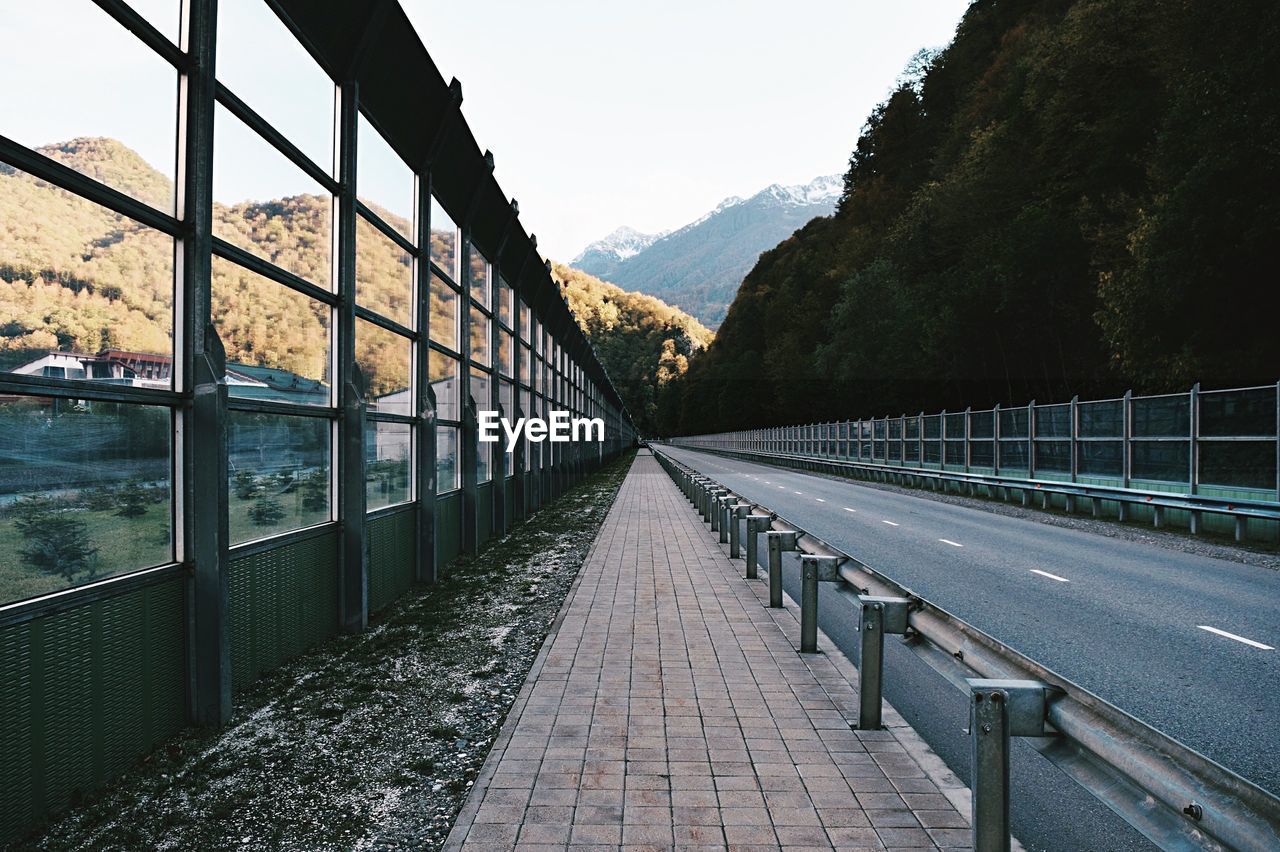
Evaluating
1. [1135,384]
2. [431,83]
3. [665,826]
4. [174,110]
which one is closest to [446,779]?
[665,826]

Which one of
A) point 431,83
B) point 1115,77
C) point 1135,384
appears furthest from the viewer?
point 1115,77

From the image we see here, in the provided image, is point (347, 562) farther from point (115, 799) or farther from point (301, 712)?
point (115, 799)

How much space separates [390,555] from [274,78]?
4.94 metres

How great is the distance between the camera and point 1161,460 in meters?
16.6

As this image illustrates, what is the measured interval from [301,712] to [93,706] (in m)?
1.36

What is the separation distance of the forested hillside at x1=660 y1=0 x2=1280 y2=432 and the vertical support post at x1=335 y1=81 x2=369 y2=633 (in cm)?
2082

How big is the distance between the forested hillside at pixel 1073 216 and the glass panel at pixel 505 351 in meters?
16.8

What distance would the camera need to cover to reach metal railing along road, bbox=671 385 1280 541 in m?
14.2

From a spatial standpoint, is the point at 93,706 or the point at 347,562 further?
the point at 347,562

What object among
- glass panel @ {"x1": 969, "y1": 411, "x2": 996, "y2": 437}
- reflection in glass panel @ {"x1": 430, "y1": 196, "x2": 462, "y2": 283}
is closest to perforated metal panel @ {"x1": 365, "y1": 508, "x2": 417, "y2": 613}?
reflection in glass panel @ {"x1": 430, "y1": 196, "x2": 462, "y2": 283}

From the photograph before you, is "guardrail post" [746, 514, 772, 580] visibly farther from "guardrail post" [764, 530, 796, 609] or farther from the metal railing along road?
the metal railing along road

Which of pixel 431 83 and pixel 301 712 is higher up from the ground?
pixel 431 83

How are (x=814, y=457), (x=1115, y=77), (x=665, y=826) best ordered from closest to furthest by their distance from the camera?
(x=665, y=826), (x=1115, y=77), (x=814, y=457)

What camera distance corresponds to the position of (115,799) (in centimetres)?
395
